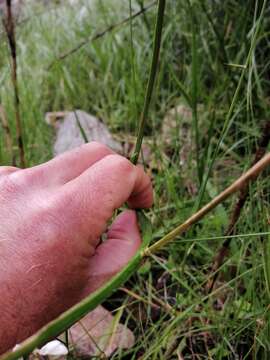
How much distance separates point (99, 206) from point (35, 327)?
18cm

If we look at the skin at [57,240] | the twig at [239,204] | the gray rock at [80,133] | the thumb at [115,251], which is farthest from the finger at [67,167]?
the gray rock at [80,133]

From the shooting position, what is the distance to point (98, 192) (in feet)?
2.30

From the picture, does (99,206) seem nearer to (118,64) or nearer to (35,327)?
(35,327)

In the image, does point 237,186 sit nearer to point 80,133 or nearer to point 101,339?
point 101,339

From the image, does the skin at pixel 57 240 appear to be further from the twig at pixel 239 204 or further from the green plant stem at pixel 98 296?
the twig at pixel 239 204

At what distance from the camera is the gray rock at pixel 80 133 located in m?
1.78

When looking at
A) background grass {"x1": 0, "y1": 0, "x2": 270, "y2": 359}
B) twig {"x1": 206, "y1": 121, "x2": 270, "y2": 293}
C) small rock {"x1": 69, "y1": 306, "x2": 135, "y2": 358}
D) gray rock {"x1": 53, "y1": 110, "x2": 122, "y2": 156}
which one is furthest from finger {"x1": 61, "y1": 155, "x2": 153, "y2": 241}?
gray rock {"x1": 53, "y1": 110, "x2": 122, "y2": 156}

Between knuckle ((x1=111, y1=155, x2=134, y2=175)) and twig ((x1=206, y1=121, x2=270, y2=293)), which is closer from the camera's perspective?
knuckle ((x1=111, y1=155, x2=134, y2=175))

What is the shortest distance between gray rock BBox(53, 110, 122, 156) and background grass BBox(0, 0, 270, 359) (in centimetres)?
6

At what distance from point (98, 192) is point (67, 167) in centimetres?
8

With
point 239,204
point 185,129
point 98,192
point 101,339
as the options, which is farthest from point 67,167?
point 185,129

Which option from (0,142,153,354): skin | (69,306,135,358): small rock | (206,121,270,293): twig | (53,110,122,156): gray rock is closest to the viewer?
(0,142,153,354): skin

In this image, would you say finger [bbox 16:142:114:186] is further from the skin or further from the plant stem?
the plant stem

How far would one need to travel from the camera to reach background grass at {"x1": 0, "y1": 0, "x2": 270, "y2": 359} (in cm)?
100
